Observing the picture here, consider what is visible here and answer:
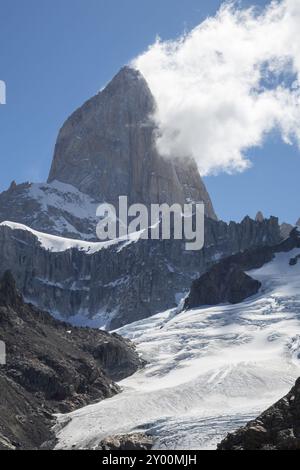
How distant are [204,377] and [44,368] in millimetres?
22660

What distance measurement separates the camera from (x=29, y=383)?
407ft

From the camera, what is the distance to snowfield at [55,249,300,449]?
10275 cm

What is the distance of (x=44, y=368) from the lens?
127500 millimetres

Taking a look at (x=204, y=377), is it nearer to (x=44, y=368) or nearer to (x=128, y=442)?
(x=44, y=368)

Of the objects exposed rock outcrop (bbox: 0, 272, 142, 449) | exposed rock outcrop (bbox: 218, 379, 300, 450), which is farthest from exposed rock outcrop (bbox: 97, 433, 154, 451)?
exposed rock outcrop (bbox: 218, 379, 300, 450)

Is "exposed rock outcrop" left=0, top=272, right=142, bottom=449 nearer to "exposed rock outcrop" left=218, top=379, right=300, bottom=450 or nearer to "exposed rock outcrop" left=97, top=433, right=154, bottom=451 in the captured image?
"exposed rock outcrop" left=97, top=433, right=154, bottom=451

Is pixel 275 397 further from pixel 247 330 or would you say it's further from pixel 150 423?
pixel 247 330

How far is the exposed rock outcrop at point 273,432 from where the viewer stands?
49750 mm

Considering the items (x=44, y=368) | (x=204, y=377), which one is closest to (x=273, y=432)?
(x=44, y=368)

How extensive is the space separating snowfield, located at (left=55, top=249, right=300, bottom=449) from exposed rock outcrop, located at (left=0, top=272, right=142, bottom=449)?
10.6 ft

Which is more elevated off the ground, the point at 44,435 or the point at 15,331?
the point at 15,331

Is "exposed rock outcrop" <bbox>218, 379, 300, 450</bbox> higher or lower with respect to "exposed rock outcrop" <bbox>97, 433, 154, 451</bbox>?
higher
